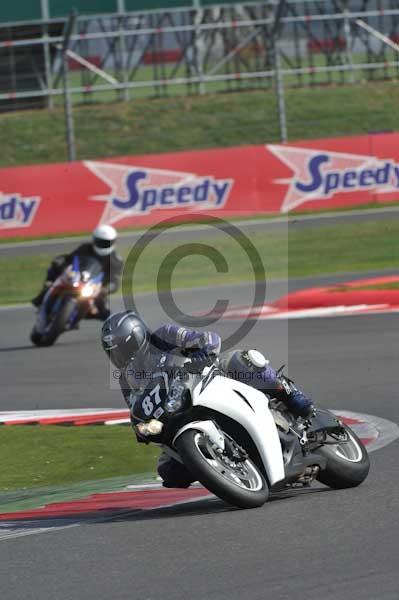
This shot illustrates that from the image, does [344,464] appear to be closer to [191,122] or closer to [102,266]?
[102,266]

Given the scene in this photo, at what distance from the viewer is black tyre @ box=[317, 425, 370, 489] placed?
6.68 meters

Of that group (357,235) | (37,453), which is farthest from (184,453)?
(357,235)

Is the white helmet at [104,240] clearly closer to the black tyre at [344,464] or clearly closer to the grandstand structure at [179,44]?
the black tyre at [344,464]

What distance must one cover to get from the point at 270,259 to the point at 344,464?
48.3 ft

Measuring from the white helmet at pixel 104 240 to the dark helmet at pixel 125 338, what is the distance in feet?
26.7

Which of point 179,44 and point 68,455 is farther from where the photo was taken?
point 179,44

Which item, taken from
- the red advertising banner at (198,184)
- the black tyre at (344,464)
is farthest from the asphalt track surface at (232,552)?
the red advertising banner at (198,184)

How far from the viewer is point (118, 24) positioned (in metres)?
31.2

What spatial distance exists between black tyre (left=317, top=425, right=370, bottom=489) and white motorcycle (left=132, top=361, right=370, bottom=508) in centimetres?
1

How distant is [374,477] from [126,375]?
1.53 meters

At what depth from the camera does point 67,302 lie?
14664 millimetres

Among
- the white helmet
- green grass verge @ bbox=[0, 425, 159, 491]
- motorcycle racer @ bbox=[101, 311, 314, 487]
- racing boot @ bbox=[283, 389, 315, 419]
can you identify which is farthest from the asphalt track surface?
the white helmet

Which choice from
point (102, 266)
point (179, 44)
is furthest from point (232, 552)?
point (179, 44)

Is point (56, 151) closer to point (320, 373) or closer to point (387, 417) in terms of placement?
point (320, 373)
